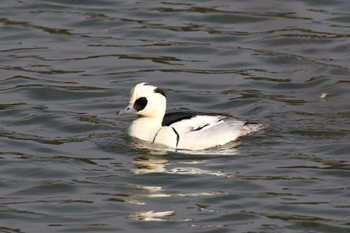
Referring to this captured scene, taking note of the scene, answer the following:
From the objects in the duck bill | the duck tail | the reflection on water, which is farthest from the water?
the duck bill

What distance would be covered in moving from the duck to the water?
0.18 metres

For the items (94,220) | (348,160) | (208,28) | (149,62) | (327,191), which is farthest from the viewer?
(208,28)

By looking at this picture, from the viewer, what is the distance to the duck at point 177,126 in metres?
15.2

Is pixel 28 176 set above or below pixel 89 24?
below

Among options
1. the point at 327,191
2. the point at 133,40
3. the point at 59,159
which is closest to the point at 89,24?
the point at 133,40

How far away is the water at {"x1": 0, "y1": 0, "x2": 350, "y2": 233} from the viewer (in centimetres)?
1259

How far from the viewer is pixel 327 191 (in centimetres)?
1320

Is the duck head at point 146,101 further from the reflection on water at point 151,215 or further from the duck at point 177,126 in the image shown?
the reflection on water at point 151,215

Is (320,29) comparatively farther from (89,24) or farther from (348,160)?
(348,160)

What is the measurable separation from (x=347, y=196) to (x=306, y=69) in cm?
522

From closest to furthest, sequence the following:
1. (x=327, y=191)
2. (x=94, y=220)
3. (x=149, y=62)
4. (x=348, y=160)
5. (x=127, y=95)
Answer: (x=94, y=220) → (x=327, y=191) → (x=348, y=160) → (x=127, y=95) → (x=149, y=62)

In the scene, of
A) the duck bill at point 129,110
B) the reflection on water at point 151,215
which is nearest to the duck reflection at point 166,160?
the duck bill at point 129,110

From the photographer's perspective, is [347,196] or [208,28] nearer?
[347,196]

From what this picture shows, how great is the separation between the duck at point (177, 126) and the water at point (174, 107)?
177mm
